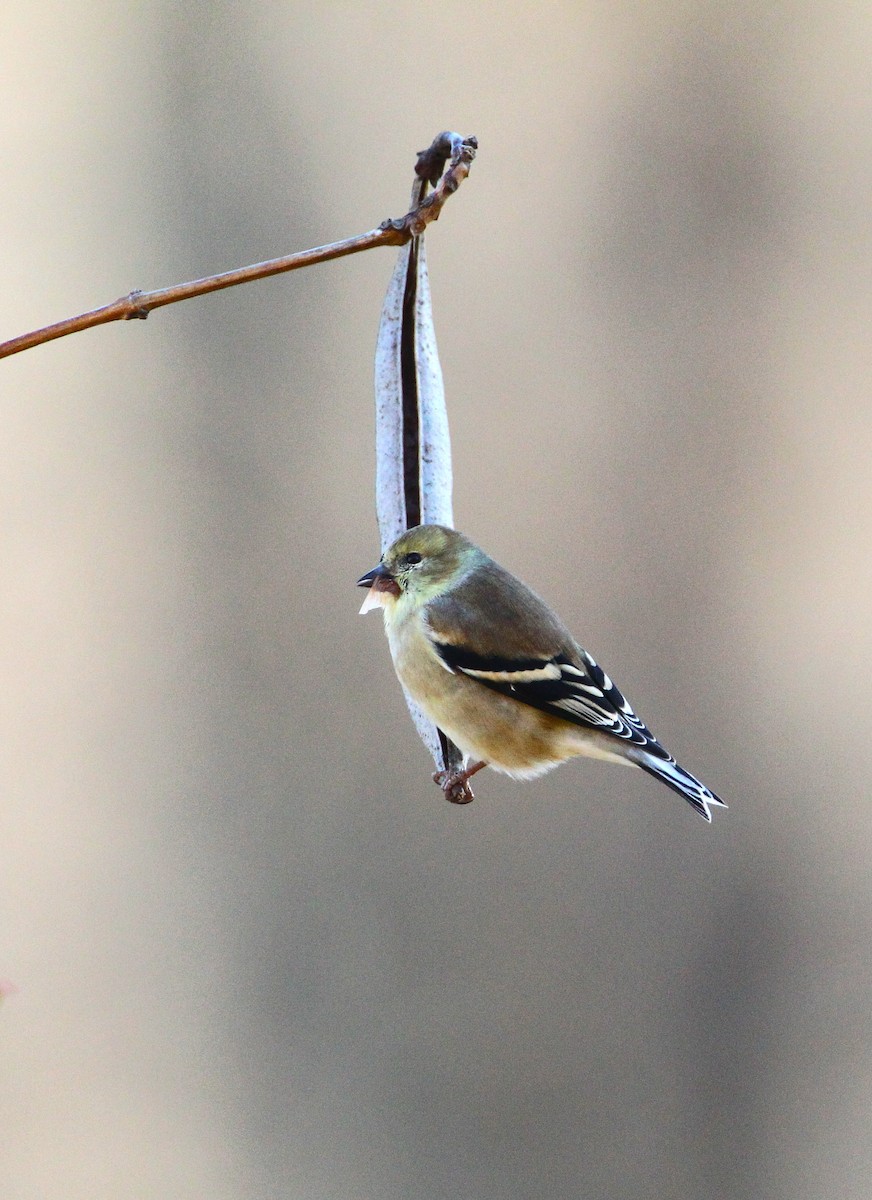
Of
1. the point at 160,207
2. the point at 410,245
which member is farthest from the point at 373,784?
the point at 410,245

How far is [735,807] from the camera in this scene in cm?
348

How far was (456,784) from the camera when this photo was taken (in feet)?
4.13

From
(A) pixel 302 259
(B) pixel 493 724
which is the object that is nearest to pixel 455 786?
(B) pixel 493 724

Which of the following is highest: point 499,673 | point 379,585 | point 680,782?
point 379,585

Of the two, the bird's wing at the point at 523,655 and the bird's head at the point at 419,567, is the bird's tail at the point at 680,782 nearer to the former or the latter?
the bird's wing at the point at 523,655

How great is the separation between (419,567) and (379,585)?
14 centimetres

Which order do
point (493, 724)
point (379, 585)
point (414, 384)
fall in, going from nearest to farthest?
point (414, 384) < point (379, 585) < point (493, 724)

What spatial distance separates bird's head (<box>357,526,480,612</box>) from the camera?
1362mm

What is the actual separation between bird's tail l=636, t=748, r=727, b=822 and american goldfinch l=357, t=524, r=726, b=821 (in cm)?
2

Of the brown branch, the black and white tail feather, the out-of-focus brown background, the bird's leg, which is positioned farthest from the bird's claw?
the out-of-focus brown background

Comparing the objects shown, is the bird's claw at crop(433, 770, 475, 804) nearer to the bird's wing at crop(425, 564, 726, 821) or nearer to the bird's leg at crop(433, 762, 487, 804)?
the bird's leg at crop(433, 762, 487, 804)

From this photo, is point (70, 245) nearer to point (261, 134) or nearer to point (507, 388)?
point (261, 134)

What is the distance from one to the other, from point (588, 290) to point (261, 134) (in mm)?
1069

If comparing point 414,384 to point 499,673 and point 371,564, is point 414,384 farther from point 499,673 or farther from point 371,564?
point 371,564
